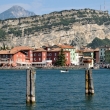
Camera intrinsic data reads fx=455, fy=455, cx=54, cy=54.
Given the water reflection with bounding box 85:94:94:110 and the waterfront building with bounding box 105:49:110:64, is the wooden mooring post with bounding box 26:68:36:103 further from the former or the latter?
the waterfront building with bounding box 105:49:110:64

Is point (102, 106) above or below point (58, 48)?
below

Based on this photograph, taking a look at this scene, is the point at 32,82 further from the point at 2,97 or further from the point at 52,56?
the point at 52,56

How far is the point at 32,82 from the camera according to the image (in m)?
34.8

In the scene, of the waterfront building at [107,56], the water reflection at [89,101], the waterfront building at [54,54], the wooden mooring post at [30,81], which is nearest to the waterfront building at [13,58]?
the waterfront building at [54,54]

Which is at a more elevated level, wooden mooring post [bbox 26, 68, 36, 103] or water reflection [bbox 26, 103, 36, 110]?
wooden mooring post [bbox 26, 68, 36, 103]

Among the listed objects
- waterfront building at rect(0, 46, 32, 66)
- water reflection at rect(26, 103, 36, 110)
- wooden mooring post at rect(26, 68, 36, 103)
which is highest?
waterfront building at rect(0, 46, 32, 66)

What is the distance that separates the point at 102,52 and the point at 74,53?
18.6m

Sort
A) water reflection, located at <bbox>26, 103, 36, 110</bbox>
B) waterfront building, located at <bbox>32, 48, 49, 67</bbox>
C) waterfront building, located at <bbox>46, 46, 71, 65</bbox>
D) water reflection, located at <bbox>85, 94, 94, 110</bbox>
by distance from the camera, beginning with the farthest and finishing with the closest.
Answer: waterfront building, located at <bbox>46, 46, 71, 65</bbox> → waterfront building, located at <bbox>32, 48, 49, 67</bbox> → water reflection, located at <bbox>85, 94, 94, 110</bbox> → water reflection, located at <bbox>26, 103, 36, 110</bbox>

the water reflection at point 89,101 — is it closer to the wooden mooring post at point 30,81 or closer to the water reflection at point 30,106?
the water reflection at point 30,106

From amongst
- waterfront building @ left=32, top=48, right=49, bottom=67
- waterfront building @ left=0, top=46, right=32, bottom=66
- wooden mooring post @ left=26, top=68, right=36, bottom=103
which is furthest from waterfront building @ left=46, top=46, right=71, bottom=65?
wooden mooring post @ left=26, top=68, right=36, bottom=103

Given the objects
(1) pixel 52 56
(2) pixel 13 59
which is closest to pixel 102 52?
(1) pixel 52 56

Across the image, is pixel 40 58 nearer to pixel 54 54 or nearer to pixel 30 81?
pixel 54 54

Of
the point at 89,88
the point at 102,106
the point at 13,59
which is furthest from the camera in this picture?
the point at 13,59

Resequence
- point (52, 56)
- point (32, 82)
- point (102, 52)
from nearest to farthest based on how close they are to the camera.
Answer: point (32, 82)
point (52, 56)
point (102, 52)
